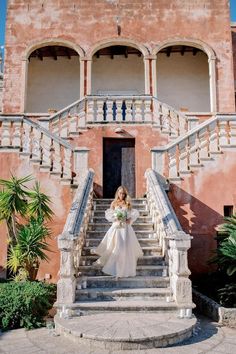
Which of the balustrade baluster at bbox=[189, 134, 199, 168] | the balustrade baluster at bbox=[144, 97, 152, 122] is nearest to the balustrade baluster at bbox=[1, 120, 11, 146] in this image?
the balustrade baluster at bbox=[144, 97, 152, 122]

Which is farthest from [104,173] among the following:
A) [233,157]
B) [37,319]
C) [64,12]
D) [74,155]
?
[64,12]

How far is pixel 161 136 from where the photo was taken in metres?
11.2

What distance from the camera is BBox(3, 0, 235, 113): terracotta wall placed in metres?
14.1

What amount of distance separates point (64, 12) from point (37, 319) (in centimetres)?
1167

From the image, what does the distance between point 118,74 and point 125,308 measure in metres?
11.3

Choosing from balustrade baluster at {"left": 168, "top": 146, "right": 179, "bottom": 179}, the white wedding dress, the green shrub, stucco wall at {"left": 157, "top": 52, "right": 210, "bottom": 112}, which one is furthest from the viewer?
stucco wall at {"left": 157, "top": 52, "right": 210, "bottom": 112}

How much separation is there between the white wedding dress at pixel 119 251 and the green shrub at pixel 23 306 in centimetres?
125

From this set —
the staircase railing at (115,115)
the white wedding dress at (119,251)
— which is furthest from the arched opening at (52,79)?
the white wedding dress at (119,251)

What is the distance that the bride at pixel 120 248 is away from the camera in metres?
7.05

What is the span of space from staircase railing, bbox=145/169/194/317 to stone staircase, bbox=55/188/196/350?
0.13 m

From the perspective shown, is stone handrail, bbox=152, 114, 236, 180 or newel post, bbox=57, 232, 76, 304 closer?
newel post, bbox=57, 232, 76, 304

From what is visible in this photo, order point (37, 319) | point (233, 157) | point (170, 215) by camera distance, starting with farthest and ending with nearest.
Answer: point (233, 157), point (170, 215), point (37, 319)

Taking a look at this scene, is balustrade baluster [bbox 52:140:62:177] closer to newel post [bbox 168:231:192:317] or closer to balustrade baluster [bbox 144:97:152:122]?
balustrade baluster [bbox 144:97:152:122]

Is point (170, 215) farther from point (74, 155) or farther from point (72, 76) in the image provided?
point (72, 76)
